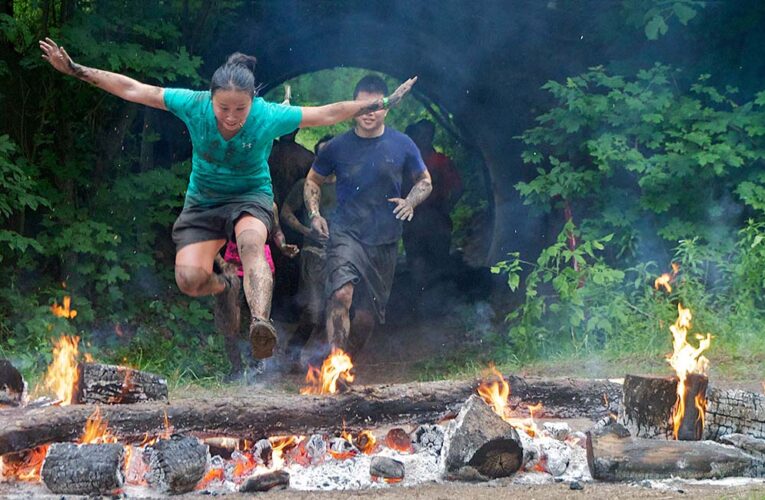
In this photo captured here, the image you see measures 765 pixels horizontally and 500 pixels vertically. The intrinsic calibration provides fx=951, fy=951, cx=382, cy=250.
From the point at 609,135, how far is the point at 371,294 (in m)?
3.39

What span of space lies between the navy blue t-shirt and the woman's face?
2135 mm

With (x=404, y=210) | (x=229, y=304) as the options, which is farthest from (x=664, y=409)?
(x=229, y=304)

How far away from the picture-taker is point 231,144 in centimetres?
623

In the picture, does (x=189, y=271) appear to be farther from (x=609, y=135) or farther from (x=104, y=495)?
(x=609, y=135)

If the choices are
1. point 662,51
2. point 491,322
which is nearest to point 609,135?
point 662,51

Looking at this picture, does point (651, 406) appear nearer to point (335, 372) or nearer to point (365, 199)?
point (335, 372)

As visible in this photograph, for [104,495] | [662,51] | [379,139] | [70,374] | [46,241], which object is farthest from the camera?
[662,51]

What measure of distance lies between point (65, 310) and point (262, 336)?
4.71 meters

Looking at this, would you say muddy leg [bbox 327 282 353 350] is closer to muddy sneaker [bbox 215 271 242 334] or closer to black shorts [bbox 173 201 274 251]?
muddy sneaker [bbox 215 271 242 334]

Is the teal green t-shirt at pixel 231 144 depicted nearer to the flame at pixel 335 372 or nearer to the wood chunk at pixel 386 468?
the flame at pixel 335 372

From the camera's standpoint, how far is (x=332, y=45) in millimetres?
11250

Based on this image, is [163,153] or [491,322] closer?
[163,153]

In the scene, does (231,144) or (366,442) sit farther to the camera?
(231,144)

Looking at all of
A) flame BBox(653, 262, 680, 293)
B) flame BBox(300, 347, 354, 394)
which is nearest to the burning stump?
flame BBox(300, 347, 354, 394)
